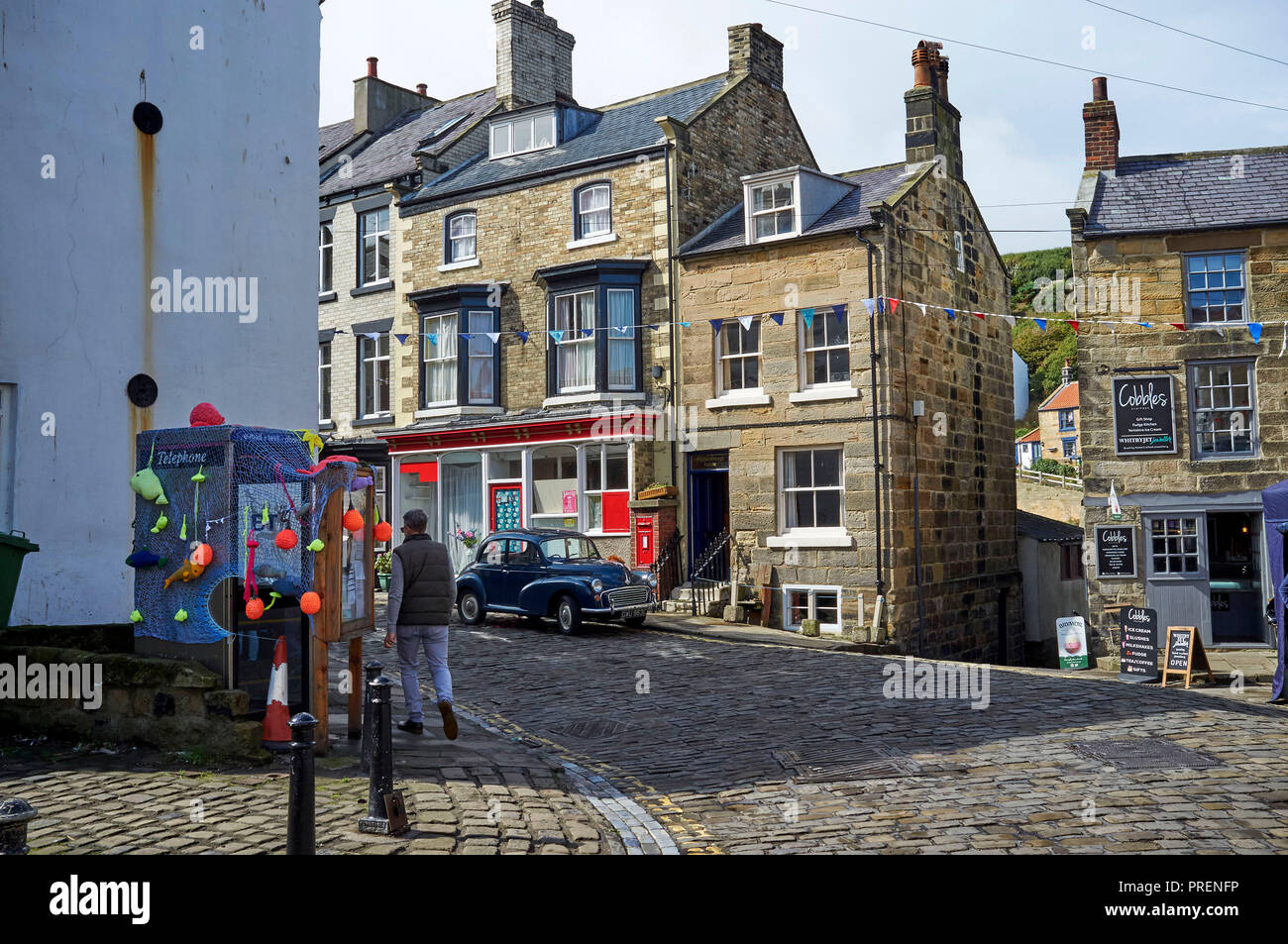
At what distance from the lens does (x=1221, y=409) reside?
20391 millimetres

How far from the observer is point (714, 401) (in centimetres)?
2147

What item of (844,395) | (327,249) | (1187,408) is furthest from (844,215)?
(327,249)

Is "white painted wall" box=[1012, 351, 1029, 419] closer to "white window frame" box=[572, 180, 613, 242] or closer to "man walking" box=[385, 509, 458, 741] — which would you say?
"white window frame" box=[572, 180, 613, 242]

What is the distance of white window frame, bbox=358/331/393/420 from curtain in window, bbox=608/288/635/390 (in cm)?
667

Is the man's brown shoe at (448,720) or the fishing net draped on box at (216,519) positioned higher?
the fishing net draped on box at (216,519)

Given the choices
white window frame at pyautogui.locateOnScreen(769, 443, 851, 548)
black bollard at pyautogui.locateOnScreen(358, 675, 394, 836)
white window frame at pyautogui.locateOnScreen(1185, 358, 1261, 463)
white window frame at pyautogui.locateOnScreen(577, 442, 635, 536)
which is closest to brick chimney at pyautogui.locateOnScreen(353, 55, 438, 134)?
white window frame at pyautogui.locateOnScreen(577, 442, 635, 536)

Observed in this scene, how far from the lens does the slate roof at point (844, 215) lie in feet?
67.4

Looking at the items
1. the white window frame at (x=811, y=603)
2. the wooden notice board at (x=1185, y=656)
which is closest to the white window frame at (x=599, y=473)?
the white window frame at (x=811, y=603)

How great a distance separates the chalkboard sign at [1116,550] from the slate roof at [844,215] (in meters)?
7.62

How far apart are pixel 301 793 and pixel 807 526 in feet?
52.7

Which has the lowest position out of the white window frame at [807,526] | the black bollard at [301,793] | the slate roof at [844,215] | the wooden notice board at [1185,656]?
the wooden notice board at [1185,656]

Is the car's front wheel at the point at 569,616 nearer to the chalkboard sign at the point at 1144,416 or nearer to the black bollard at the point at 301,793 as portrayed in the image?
the chalkboard sign at the point at 1144,416

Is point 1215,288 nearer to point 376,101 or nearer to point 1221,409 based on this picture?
point 1221,409
